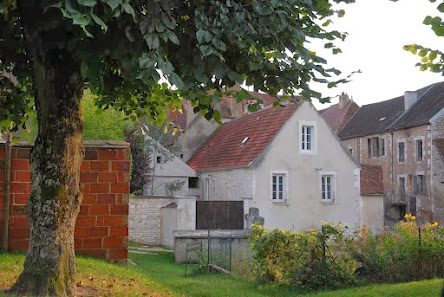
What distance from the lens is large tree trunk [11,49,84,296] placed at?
21.5ft

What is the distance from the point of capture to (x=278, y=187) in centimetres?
2567

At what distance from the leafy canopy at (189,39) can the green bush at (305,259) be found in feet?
20.4

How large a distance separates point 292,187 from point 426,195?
43.4ft

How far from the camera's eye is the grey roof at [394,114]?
35438 millimetres

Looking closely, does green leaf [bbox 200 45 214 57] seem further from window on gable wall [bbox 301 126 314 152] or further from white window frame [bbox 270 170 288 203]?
window on gable wall [bbox 301 126 314 152]

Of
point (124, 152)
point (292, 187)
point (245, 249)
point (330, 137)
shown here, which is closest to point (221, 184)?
point (292, 187)

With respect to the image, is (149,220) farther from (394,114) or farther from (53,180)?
(394,114)

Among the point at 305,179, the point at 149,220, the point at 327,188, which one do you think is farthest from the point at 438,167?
the point at 149,220

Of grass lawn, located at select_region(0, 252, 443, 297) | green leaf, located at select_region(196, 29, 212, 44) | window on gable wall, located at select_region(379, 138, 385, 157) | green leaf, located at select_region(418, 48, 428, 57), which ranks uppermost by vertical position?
window on gable wall, located at select_region(379, 138, 385, 157)

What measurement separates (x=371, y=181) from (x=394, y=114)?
10917 millimetres

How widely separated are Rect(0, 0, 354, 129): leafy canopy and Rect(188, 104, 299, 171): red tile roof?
1873 centimetres

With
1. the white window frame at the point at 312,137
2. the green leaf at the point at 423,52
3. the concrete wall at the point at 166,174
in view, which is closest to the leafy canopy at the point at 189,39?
the green leaf at the point at 423,52

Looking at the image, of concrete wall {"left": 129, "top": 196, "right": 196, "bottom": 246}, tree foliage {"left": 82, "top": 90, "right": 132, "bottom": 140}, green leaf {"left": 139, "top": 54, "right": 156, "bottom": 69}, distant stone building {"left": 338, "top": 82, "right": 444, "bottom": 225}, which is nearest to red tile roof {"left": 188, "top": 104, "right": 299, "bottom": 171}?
concrete wall {"left": 129, "top": 196, "right": 196, "bottom": 246}

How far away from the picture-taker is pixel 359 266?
12648mm
